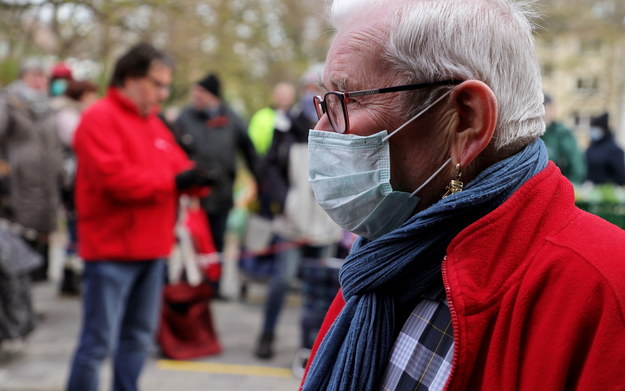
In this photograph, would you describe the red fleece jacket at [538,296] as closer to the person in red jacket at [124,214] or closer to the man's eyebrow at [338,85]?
the man's eyebrow at [338,85]

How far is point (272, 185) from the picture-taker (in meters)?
5.54

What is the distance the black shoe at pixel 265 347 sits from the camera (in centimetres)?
547

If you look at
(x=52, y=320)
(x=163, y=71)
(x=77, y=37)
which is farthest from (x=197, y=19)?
(x=163, y=71)

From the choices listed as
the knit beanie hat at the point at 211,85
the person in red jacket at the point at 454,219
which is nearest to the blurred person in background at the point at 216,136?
the knit beanie hat at the point at 211,85

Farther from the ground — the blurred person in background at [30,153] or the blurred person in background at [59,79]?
the blurred person in background at [59,79]

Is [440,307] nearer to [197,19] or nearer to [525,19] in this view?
[525,19]

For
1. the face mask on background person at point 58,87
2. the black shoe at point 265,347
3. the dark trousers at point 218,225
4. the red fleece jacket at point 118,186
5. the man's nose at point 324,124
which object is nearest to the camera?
the man's nose at point 324,124

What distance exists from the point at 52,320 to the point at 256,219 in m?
2.05

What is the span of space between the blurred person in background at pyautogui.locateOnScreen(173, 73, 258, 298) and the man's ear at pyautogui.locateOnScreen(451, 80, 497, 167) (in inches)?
209

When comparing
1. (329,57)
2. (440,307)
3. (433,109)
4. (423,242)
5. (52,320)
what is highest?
(329,57)

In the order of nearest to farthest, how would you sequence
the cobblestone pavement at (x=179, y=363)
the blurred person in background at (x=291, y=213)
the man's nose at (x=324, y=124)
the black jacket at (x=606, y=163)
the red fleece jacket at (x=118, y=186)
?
the man's nose at (x=324, y=124) < the red fleece jacket at (x=118, y=186) < the cobblestone pavement at (x=179, y=363) < the blurred person in background at (x=291, y=213) < the black jacket at (x=606, y=163)

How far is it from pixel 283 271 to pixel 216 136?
1.99 metres

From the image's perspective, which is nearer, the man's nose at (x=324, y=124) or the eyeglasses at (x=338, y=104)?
the eyeglasses at (x=338, y=104)

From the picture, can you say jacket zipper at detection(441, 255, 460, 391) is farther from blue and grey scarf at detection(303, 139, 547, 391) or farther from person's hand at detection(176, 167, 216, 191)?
person's hand at detection(176, 167, 216, 191)
